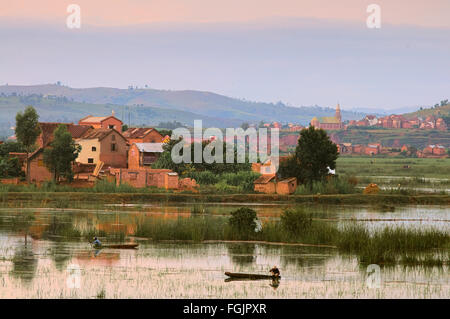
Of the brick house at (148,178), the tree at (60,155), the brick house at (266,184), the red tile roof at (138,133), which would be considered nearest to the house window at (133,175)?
the brick house at (148,178)

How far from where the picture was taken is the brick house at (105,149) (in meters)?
75.9

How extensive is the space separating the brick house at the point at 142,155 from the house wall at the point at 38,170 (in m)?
10.0

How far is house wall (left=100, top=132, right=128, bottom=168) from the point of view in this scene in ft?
249

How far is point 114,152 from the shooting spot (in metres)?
76.9

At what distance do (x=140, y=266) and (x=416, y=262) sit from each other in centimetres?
889

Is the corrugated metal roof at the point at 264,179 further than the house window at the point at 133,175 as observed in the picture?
No

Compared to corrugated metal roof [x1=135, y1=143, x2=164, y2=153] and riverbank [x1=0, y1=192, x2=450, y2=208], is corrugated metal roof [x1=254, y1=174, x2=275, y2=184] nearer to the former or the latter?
riverbank [x1=0, y1=192, x2=450, y2=208]

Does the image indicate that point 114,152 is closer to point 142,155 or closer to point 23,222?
point 142,155

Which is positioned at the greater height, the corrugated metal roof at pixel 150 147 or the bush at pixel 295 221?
the corrugated metal roof at pixel 150 147

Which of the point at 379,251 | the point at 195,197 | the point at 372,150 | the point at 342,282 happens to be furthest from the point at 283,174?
the point at 372,150

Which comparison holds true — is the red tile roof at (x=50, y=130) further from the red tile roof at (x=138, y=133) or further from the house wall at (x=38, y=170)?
the house wall at (x=38, y=170)

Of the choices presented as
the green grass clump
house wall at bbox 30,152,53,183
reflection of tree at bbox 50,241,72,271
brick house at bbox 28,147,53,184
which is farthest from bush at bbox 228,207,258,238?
house wall at bbox 30,152,53,183

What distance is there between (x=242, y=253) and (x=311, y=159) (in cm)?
3392
